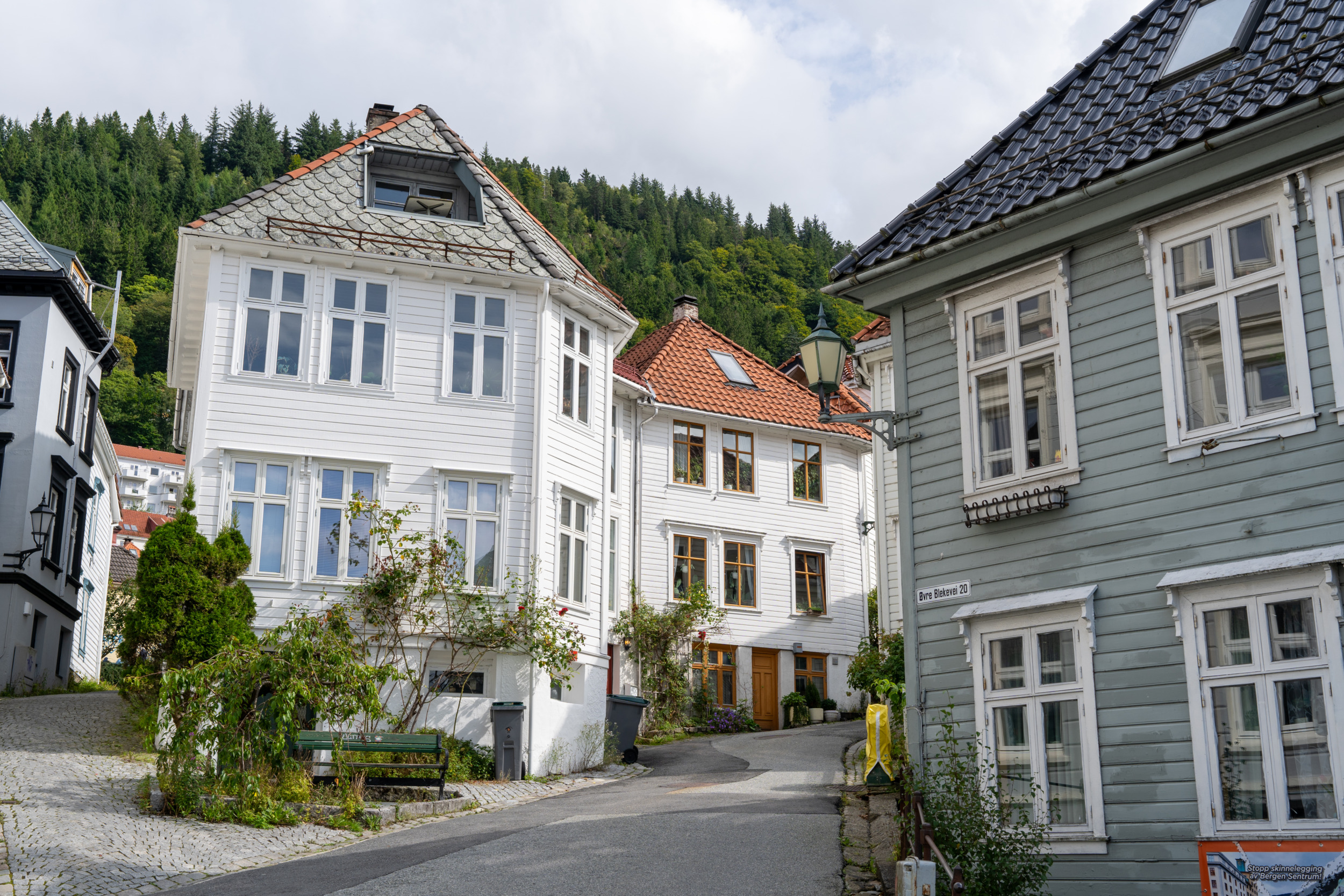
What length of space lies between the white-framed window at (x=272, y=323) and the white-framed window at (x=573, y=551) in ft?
17.5

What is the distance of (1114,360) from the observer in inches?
428

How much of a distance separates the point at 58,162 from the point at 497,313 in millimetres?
92379

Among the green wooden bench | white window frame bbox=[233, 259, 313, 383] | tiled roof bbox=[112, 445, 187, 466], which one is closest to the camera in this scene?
the green wooden bench

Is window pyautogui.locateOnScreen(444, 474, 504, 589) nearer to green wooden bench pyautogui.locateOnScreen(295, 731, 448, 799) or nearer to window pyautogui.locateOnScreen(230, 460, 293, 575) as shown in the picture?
window pyautogui.locateOnScreen(230, 460, 293, 575)

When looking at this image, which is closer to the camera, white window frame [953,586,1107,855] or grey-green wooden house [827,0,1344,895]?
grey-green wooden house [827,0,1344,895]

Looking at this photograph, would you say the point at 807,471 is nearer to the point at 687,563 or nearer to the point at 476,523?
the point at 687,563

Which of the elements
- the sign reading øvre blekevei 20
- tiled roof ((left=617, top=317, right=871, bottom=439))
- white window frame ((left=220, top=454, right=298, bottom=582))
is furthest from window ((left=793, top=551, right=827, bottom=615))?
the sign reading øvre blekevei 20

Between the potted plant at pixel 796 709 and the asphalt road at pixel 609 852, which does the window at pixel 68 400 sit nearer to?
the asphalt road at pixel 609 852

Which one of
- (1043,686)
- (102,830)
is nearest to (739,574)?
(102,830)

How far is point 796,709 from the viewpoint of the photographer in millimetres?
30672

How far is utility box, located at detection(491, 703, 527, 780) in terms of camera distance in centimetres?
1950

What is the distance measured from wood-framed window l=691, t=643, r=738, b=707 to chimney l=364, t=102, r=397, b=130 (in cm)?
1422

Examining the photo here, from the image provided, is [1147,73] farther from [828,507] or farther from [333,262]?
[828,507]

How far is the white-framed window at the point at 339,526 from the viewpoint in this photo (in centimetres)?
2039
